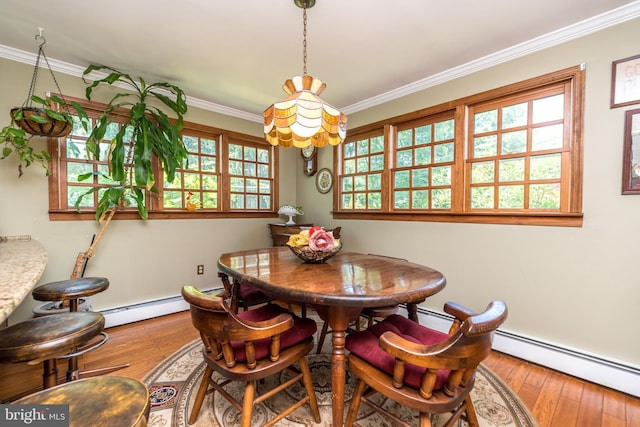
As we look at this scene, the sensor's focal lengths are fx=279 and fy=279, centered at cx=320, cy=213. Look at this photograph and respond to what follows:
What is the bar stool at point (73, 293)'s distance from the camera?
1710mm

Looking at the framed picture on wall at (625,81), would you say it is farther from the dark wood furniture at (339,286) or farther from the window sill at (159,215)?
the window sill at (159,215)

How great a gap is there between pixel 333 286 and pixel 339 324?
0.18 metres

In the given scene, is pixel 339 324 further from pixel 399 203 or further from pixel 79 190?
pixel 79 190

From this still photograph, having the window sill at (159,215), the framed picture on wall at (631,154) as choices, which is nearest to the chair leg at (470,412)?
the framed picture on wall at (631,154)

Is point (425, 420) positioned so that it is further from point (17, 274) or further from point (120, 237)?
point (120, 237)

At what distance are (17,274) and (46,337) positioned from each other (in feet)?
0.92

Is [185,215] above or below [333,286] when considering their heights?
above

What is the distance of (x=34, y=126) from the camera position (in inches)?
82.7

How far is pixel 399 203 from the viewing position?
123 inches

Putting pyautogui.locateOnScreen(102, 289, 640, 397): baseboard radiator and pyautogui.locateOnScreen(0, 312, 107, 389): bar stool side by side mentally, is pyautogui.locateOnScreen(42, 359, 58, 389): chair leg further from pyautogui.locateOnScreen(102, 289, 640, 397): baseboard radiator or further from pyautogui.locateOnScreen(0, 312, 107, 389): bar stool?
pyautogui.locateOnScreen(102, 289, 640, 397): baseboard radiator

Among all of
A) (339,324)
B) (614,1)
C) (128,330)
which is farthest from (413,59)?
(128,330)

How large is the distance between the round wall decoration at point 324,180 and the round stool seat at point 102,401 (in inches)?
126

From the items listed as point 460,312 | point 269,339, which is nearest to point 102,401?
point 269,339

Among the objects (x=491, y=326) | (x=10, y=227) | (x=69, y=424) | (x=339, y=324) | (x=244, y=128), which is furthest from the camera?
(x=244, y=128)
